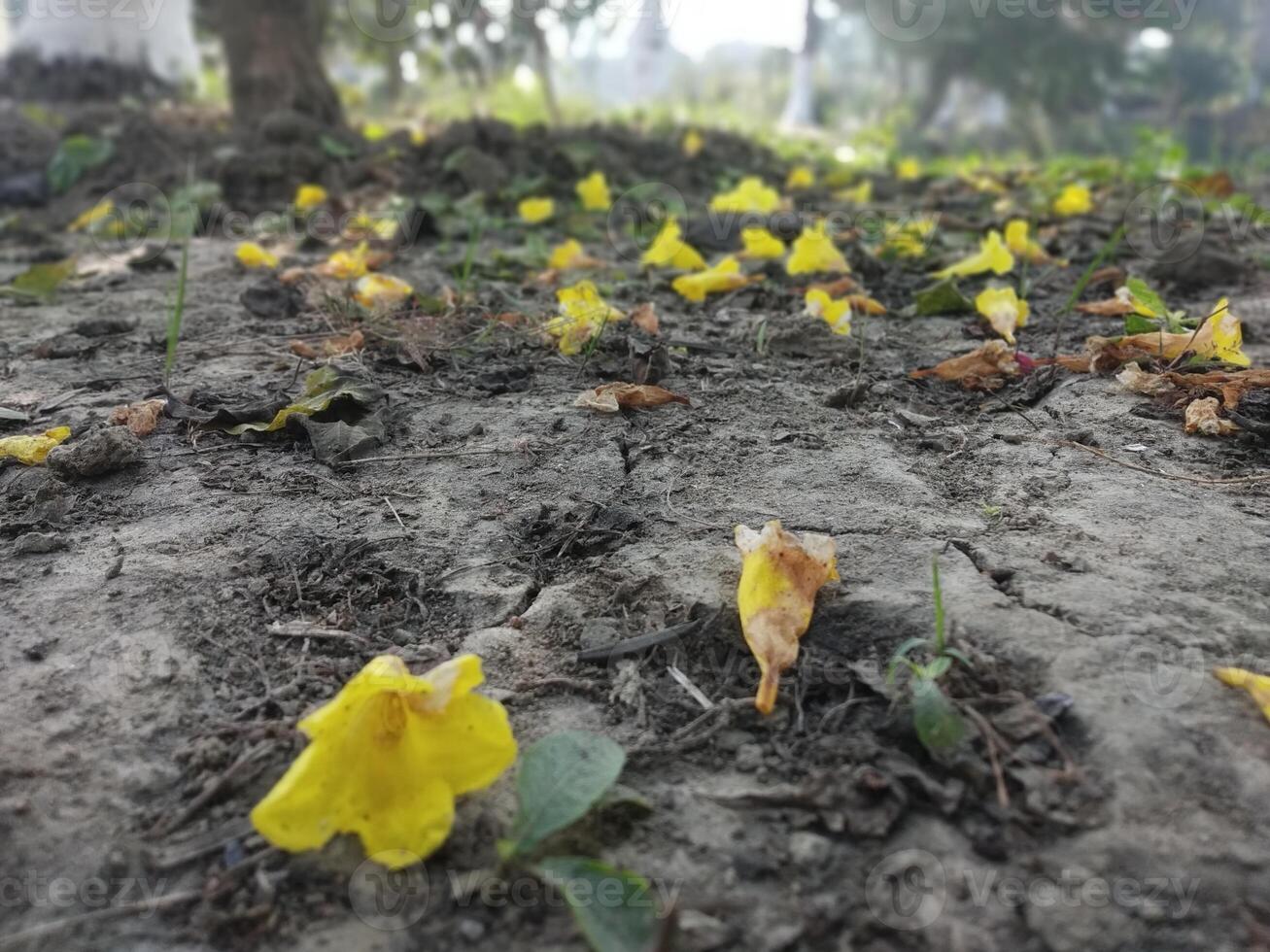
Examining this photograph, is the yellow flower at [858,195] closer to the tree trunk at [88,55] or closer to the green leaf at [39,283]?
the green leaf at [39,283]

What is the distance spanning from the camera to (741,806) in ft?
3.52

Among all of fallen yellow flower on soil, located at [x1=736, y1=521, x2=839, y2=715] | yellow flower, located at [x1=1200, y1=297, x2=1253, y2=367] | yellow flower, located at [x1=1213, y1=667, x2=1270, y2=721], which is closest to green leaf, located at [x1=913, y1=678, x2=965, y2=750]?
fallen yellow flower on soil, located at [x1=736, y1=521, x2=839, y2=715]

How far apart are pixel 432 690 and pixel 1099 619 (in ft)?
2.92

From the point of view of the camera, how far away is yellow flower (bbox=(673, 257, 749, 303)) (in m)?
2.93

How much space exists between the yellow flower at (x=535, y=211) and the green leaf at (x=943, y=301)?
76.8 inches

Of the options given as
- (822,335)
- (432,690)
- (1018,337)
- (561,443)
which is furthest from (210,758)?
(1018,337)

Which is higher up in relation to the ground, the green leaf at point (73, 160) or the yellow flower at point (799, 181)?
the green leaf at point (73, 160)

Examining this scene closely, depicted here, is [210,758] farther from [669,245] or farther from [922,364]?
[669,245]

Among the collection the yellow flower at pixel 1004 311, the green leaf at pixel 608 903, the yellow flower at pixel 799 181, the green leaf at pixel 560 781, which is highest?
the yellow flower at pixel 799 181

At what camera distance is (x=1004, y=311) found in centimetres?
256

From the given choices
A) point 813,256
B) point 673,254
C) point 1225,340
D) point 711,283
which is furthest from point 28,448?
point 1225,340

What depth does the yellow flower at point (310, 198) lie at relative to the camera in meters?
4.36

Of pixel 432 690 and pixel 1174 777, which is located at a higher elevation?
pixel 432 690

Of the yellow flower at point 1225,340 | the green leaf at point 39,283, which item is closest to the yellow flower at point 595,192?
the green leaf at point 39,283
